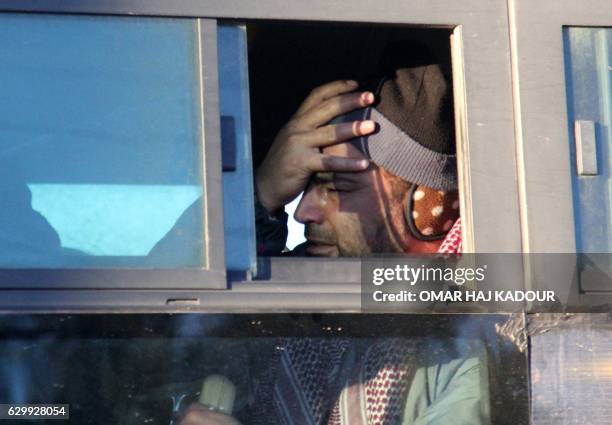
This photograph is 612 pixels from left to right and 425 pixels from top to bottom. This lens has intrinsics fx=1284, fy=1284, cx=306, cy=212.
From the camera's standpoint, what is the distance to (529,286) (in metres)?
2.08

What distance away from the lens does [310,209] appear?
2.65 meters

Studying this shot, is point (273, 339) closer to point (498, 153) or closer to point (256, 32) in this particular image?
point (498, 153)

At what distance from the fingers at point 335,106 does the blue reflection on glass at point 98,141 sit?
0.55m

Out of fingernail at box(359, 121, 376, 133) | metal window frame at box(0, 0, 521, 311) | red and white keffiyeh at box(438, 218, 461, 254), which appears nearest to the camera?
metal window frame at box(0, 0, 521, 311)

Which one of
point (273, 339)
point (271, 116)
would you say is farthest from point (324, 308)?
point (271, 116)

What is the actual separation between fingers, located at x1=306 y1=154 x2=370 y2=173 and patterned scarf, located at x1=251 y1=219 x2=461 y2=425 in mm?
591

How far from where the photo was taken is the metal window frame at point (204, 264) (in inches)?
77.8

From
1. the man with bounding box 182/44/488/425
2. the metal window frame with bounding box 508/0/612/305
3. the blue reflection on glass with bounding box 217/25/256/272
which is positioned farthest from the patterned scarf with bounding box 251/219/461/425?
the man with bounding box 182/44/488/425

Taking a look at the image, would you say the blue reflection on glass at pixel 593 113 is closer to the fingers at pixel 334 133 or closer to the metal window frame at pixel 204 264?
the fingers at pixel 334 133

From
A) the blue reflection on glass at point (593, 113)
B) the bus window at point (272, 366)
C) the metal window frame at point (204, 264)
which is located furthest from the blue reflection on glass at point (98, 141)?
the blue reflection on glass at point (593, 113)

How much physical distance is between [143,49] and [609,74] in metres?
0.80

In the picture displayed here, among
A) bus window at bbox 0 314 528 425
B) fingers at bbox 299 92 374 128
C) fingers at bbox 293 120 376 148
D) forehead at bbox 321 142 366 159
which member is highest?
fingers at bbox 299 92 374 128

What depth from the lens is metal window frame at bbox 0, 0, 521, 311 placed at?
6.71 ft

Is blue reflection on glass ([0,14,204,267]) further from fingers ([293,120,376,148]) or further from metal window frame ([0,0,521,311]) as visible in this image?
fingers ([293,120,376,148])
